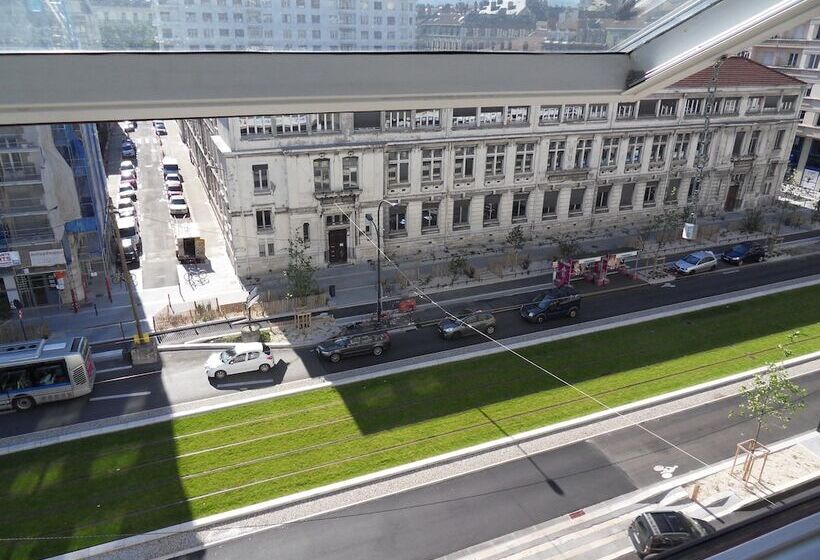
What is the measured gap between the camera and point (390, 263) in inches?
1754

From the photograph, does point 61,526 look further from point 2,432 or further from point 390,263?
point 390,263

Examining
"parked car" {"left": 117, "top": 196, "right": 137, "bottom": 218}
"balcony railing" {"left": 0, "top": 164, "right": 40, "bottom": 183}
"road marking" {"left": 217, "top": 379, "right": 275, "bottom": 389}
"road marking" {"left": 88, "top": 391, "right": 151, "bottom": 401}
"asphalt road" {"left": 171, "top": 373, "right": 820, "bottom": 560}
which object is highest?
"balcony railing" {"left": 0, "top": 164, "right": 40, "bottom": 183}

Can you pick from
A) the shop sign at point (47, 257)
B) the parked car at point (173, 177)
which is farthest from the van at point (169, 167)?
the shop sign at point (47, 257)

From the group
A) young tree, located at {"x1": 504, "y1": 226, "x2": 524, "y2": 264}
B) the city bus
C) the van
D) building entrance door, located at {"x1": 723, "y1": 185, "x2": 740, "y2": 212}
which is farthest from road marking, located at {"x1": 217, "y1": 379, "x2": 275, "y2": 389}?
building entrance door, located at {"x1": 723, "y1": 185, "x2": 740, "y2": 212}

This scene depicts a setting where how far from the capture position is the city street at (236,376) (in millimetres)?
27181

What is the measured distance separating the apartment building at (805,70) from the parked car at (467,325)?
49547 millimetres

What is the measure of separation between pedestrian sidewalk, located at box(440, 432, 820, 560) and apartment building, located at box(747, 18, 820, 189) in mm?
52633

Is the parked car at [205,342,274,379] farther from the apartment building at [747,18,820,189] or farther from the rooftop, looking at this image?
the apartment building at [747,18,820,189]

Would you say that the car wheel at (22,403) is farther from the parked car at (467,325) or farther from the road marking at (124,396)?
the parked car at (467,325)

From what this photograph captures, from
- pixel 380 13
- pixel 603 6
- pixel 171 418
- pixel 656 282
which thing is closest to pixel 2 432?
pixel 171 418

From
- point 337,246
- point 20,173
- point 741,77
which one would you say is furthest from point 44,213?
point 741,77

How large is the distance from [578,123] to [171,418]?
3702cm

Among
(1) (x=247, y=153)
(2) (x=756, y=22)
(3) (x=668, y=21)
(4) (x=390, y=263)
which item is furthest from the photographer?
(4) (x=390, y=263)

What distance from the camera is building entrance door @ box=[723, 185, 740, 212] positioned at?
188ft
